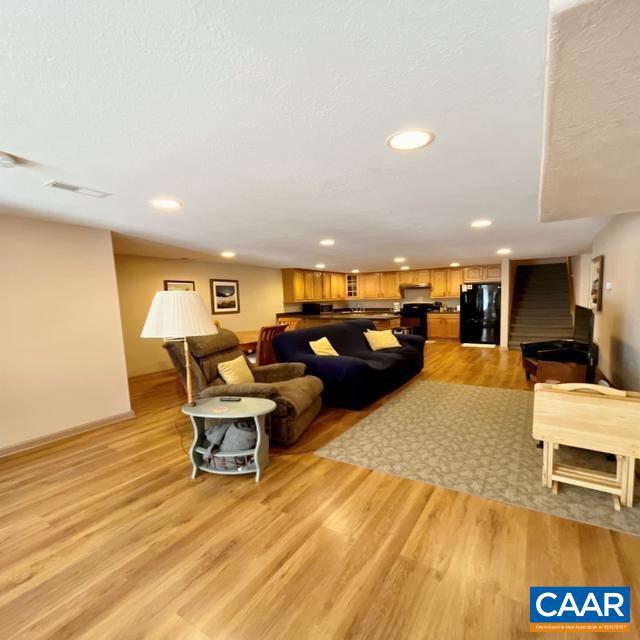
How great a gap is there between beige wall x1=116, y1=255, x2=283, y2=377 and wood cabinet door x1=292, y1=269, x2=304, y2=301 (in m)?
0.88

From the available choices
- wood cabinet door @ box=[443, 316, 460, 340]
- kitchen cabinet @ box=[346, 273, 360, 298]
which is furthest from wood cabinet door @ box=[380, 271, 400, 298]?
wood cabinet door @ box=[443, 316, 460, 340]

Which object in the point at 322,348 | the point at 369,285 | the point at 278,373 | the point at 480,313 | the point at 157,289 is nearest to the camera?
the point at 278,373

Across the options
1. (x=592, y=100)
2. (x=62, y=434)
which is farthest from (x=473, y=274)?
(x=62, y=434)

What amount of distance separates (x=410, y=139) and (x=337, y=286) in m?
7.92

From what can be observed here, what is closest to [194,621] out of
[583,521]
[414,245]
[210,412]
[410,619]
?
[410,619]

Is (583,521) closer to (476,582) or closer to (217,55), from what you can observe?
(476,582)

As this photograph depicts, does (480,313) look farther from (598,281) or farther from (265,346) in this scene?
(265,346)

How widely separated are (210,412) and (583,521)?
238 centimetres

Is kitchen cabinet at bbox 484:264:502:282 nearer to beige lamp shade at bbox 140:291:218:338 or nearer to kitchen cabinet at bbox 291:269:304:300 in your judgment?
kitchen cabinet at bbox 291:269:304:300

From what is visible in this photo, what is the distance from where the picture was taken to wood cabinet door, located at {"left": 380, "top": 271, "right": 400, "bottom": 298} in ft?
30.0

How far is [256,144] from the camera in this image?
5.12 feet

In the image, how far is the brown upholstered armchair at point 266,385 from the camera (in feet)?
9.00

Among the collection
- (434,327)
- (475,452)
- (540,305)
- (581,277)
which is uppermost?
(581,277)

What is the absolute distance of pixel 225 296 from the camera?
6.73m
